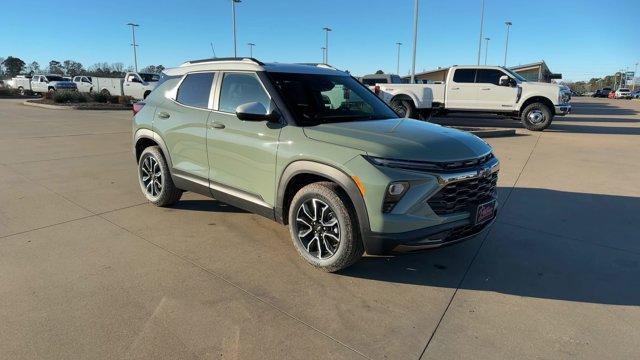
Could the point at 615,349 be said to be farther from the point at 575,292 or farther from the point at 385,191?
A: the point at 385,191

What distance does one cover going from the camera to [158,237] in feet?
14.6

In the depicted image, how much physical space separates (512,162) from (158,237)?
7144mm

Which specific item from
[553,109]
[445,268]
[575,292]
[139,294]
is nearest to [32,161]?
[139,294]

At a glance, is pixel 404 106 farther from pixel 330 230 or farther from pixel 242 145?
pixel 330 230

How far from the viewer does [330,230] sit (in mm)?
3641

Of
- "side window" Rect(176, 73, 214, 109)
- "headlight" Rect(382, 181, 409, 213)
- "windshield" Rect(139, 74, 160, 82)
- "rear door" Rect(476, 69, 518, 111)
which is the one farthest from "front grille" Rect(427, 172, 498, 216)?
"windshield" Rect(139, 74, 160, 82)

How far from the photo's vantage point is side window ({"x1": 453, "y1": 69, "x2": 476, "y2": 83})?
15.6 metres

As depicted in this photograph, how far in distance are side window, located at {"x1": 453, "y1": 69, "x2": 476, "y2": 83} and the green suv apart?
11.9 m

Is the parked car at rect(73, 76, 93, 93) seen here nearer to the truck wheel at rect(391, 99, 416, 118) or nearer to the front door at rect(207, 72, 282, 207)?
the truck wheel at rect(391, 99, 416, 118)

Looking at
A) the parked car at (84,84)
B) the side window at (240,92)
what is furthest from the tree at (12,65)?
the side window at (240,92)

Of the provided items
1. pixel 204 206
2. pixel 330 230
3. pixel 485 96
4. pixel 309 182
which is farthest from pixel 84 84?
pixel 330 230

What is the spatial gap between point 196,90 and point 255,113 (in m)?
1.41

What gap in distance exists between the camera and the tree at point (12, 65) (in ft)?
256

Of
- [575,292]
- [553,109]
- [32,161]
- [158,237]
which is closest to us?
[575,292]
